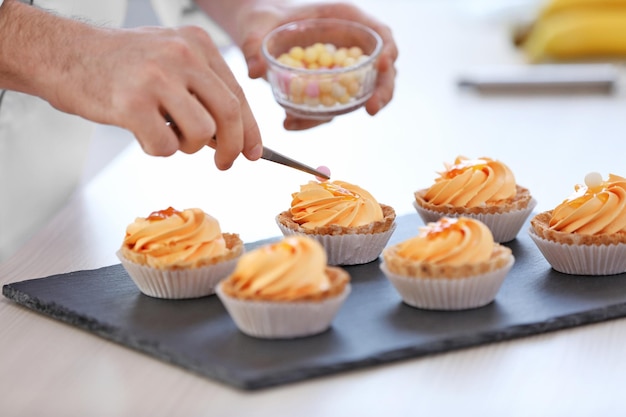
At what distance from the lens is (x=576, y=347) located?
1.55m

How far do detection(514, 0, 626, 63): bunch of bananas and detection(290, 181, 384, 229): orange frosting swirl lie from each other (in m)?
1.82

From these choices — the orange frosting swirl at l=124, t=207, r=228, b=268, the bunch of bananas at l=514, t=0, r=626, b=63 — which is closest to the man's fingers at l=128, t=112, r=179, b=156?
the orange frosting swirl at l=124, t=207, r=228, b=268

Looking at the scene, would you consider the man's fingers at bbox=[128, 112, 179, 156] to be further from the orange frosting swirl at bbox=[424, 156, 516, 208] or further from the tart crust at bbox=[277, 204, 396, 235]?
the orange frosting swirl at bbox=[424, 156, 516, 208]

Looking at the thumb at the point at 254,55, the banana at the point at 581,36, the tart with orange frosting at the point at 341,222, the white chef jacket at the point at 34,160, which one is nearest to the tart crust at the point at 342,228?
the tart with orange frosting at the point at 341,222

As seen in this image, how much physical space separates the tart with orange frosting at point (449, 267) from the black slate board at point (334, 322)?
2cm

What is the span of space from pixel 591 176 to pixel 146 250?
A: 78 cm

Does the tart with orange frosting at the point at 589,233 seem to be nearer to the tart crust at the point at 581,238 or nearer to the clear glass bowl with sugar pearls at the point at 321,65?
the tart crust at the point at 581,238

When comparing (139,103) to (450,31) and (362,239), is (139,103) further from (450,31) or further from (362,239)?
(450,31)

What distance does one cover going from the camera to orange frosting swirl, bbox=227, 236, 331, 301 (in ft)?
4.99

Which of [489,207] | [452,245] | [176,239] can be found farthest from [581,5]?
[176,239]

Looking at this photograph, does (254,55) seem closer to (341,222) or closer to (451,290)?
(341,222)

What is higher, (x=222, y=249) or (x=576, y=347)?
(x=576, y=347)

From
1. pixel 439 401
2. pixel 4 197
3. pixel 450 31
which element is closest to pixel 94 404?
pixel 439 401

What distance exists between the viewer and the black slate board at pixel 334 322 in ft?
4.81
